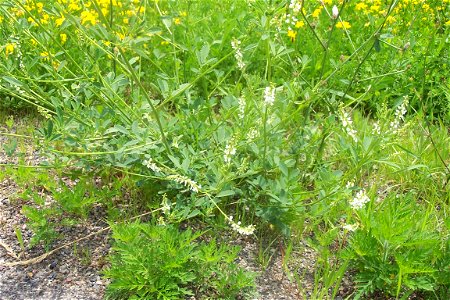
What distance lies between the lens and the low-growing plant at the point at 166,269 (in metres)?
2.13

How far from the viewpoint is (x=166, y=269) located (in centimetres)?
214

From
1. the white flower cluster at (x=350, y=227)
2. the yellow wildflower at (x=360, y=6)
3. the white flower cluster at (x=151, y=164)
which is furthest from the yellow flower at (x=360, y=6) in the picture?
the white flower cluster at (x=151, y=164)

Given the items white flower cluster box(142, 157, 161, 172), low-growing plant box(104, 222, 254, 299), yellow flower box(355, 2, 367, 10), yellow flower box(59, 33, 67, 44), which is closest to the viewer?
low-growing plant box(104, 222, 254, 299)

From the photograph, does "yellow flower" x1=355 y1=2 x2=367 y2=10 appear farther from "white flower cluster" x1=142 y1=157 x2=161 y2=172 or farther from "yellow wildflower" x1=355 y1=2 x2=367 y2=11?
"white flower cluster" x1=142 y1=157 x2=161 y2=172

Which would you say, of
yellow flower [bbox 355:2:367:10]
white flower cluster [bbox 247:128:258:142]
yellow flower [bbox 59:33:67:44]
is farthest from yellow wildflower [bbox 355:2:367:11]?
white flower cluster [bbox 247:128:258:142]

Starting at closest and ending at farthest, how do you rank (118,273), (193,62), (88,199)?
(118,273) → (88,199) → (193,62)

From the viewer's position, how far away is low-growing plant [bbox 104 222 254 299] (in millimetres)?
2133

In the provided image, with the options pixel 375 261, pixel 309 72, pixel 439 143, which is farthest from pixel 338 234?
pixel 309 72

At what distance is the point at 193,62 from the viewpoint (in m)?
3.69

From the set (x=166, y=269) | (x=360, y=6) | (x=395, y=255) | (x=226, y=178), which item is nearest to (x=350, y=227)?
(x=395, y=255)

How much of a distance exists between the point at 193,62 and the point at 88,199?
1444 mm

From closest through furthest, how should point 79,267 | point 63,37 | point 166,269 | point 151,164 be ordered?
point 166,269
point 151,164
point 79,267
point 63,37

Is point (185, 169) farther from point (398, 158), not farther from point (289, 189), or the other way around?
point (398, 158)

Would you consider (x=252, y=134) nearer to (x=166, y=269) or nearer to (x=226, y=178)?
(x=226, y=178)
